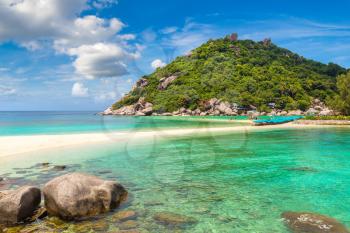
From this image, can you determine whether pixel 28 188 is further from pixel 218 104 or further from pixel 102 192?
pixel 218 104

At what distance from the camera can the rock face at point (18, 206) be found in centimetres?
963

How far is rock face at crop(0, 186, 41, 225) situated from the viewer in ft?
31.6

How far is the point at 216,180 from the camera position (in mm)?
15078

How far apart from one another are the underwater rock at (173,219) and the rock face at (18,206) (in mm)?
4327

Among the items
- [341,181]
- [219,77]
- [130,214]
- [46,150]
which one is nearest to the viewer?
[130,214]

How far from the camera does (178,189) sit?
13.5m

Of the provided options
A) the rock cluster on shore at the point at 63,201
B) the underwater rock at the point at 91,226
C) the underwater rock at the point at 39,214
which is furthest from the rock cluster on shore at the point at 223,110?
the underwater rock at the point at 91,226

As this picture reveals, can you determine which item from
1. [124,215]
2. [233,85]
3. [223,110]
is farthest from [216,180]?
[233,85]

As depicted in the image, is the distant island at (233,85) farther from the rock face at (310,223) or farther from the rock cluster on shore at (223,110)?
the rock face at (310,223)

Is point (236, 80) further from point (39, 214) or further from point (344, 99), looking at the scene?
point (39, 214)

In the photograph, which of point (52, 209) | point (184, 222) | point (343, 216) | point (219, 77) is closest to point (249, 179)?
point (343, 216)

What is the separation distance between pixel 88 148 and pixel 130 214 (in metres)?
19.4

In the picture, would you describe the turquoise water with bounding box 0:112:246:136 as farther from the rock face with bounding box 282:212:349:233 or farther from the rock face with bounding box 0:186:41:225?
the rock face with bounding box 282:212:349:233

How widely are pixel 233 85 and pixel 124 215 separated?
13730 cm
